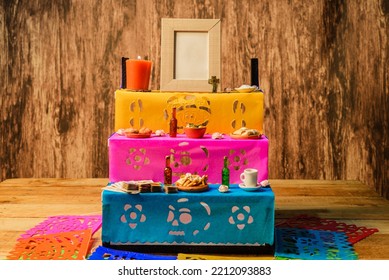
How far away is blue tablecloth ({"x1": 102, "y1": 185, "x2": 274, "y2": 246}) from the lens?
2.54 metres

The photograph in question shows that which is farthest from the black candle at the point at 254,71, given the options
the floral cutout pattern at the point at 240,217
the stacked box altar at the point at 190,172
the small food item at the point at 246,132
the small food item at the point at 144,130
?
the floral cutout pattern at the point at 240,217

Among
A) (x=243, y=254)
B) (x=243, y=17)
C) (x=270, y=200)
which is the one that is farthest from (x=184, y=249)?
(x=243, y=17)

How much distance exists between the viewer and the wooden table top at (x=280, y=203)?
Answer: 2809 mm

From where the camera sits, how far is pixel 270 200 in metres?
2.53

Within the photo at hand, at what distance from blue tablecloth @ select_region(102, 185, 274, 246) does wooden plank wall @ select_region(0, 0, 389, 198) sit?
2.12 meters

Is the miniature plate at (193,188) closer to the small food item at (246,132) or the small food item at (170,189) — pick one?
the small food item at (170,189)

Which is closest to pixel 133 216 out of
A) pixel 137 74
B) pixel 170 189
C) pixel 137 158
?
pixel 170 189

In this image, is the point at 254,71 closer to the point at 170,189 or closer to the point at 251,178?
the point at 251,178

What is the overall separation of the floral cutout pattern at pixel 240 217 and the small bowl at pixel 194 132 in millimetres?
599

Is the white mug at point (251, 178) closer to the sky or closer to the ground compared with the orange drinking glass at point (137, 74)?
closer to the ground

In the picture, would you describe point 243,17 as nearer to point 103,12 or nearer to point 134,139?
point 103,12

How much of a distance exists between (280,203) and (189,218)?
1286mm

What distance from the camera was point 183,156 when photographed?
2949mm

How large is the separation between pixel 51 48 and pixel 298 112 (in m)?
2.46
